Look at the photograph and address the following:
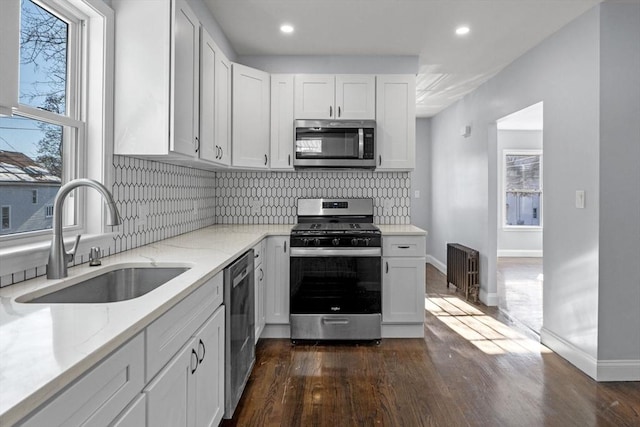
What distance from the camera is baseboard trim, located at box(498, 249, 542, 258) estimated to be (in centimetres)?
785

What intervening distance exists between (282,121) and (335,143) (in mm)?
550

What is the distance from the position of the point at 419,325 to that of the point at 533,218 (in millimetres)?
5714

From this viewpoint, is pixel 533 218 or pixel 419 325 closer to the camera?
pixel 419 325

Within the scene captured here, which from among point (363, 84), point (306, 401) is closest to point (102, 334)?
point (306, 401)

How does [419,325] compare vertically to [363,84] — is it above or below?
below

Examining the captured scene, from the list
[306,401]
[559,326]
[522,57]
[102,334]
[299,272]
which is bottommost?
[306,401]

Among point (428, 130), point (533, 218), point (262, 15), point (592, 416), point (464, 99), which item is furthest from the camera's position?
point (533, 218)

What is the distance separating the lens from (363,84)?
12.0ft

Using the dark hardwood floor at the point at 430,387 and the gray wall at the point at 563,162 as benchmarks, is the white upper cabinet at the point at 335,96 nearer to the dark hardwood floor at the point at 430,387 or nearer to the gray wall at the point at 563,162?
the gray wall at the point at 563,162

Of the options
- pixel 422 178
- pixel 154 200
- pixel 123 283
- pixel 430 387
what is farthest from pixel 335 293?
pixel 422 178

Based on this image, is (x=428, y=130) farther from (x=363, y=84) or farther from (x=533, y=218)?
(x=363, y=84)

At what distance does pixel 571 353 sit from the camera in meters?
2.93

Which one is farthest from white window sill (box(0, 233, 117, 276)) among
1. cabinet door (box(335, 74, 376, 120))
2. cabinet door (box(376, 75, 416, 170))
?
cabinet door (box(376, 75, 416, 170))

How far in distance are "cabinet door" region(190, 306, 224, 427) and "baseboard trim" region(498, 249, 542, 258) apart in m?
7.22
